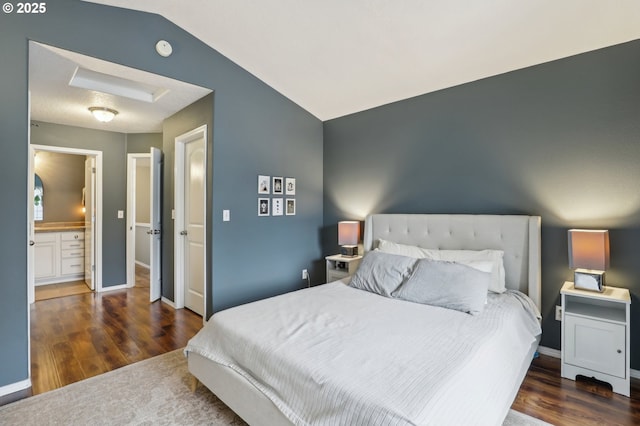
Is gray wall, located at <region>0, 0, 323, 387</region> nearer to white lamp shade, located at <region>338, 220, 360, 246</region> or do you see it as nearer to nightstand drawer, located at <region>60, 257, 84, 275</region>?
white lamp shade, located at <region>338, 220, 360, 246</region>

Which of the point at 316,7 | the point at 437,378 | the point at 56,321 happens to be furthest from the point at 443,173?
the point at 56,321

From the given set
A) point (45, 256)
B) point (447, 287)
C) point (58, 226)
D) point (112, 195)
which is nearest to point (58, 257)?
point (45, 256)

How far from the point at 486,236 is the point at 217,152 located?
2797 millimetres

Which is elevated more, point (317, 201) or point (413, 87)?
point (413, 87)

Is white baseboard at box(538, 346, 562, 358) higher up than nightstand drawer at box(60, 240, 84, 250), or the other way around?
nightstand drawer at box(60, 240, 84, 250)

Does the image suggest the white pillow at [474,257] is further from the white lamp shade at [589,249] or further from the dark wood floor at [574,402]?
the dark wood floor at [574,402]

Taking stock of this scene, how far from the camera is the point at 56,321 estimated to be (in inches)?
134

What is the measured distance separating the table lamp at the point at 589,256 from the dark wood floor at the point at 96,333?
341 cm

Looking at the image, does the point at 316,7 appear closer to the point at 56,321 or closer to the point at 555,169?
the point at 555,169

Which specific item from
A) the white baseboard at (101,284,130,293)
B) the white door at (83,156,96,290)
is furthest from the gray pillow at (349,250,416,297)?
the white door at (83,156,96,290)

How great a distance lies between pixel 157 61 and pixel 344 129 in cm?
232

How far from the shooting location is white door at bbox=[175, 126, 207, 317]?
12.1 ft

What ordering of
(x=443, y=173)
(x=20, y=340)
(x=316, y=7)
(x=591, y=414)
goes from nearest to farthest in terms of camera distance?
(x=591, y=414) → (x=20, y=340) → (x=316, y=7) → (x=443, y=173)

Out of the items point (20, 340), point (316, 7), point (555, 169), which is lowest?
point (20, 340)
